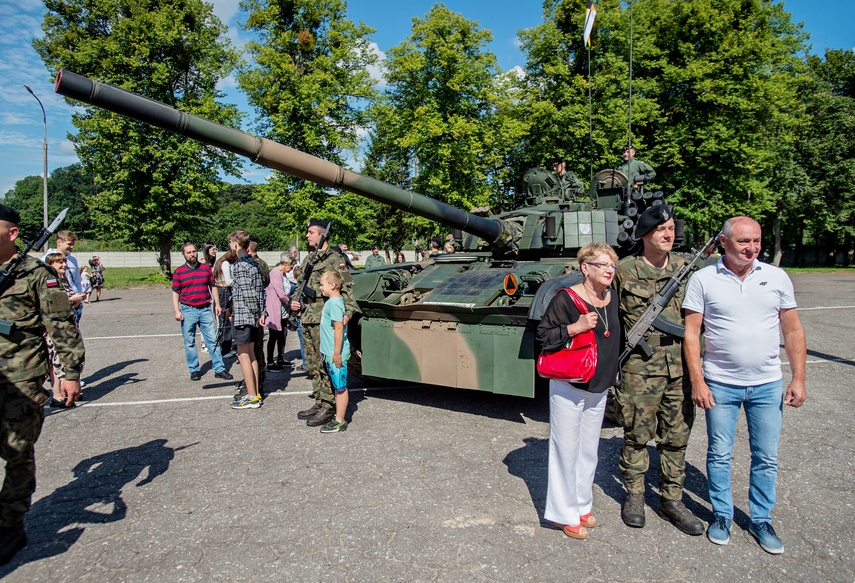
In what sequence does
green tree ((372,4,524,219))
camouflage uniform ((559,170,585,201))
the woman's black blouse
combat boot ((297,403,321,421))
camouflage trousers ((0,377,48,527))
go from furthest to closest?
green tree ((372,4,524,219))
camouflage uniform ((559,170,585,201))
combat boot ((297,403,321,421))
the woman's black blouse
camouflage trousers ((0,377,48,527))

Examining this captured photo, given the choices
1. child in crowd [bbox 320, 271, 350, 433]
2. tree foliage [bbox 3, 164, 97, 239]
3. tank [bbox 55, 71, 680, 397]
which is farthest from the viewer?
tree foliage [bbox 3, 164, 97, 239]

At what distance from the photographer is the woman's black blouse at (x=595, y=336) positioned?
3395 mm

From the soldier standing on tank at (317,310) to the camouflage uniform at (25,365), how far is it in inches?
103

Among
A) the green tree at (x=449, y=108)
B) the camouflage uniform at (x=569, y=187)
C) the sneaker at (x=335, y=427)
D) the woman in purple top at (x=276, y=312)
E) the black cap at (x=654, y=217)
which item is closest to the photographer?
the black cap at (x=654, y=217)

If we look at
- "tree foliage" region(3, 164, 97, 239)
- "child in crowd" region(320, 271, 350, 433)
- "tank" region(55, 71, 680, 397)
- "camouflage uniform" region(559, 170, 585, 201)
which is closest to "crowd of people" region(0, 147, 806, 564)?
"tank" region(55, 71, 680, 397)

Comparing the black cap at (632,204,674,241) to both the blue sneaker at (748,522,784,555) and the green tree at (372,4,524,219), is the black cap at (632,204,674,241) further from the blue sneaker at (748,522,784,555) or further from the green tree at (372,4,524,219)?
the green tree at (372,4,524,219)

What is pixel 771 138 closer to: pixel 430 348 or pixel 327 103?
pixel 327 103

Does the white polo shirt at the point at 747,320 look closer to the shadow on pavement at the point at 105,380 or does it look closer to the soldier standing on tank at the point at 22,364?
the soldier standing on tank at the point at 22,364

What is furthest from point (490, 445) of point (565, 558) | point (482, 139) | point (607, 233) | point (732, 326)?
point (482, 139)

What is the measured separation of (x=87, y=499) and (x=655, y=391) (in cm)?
411

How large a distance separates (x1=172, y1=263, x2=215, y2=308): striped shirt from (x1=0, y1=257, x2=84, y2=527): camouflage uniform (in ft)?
14.3

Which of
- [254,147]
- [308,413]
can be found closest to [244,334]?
[308,413]

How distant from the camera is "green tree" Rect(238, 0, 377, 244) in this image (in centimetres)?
2377

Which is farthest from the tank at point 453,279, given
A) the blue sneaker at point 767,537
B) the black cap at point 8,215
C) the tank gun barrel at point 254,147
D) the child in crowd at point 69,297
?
the child in crowd at point 69,297
